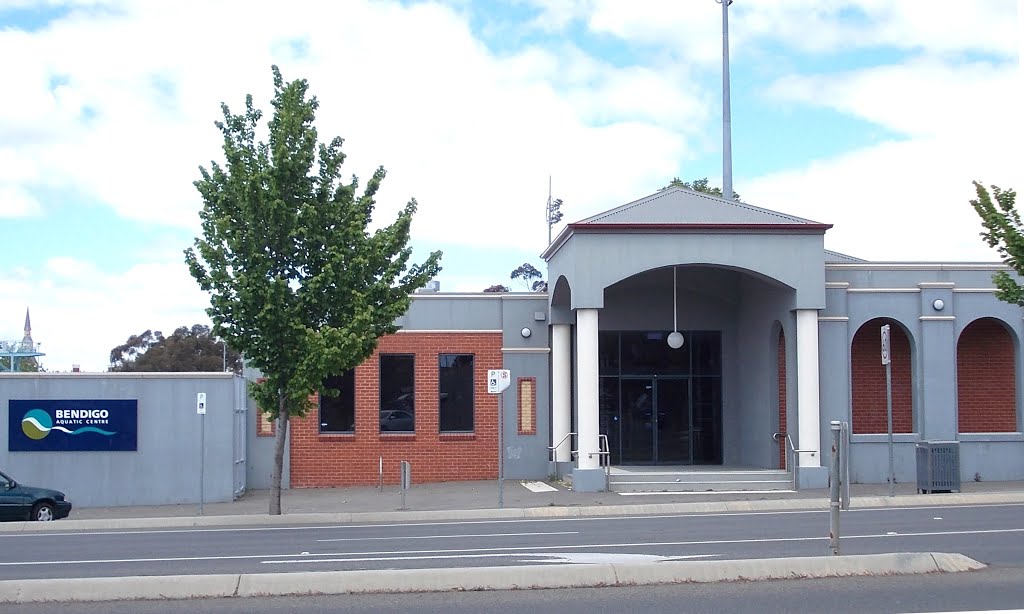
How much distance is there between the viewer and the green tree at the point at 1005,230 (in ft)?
76.9

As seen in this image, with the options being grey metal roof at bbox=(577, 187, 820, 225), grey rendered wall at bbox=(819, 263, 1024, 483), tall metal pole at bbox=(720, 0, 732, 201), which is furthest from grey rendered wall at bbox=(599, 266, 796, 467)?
tall metal pole at bbox=(720, 0, 732, 201)

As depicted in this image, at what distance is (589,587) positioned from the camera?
36.0 feet

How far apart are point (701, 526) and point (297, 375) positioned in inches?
305

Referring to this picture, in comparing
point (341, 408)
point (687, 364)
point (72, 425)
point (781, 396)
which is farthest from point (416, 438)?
point (781, 396)

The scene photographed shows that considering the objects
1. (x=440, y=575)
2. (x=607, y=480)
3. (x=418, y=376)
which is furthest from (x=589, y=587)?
(x=418, y=376)

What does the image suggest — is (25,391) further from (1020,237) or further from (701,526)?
(1020,237)

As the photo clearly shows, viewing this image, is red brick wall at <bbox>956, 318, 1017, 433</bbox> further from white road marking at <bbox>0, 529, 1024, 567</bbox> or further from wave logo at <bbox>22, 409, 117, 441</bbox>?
wave logo at <bbox>22, 409, 117, 441</bbox>

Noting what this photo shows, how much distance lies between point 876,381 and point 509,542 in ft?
50.0

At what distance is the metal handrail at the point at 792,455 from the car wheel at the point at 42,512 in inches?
619

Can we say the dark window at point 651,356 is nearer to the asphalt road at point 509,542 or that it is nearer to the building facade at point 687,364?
the building facade at point 687,364

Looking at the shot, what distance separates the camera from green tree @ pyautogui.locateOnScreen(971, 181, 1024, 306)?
2344 cm

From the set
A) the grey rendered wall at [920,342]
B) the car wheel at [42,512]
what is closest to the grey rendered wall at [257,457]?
the car wheel at [42,512]

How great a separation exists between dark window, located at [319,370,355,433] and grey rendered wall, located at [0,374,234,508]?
3.11 metres

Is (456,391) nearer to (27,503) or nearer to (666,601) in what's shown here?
(27,503)
